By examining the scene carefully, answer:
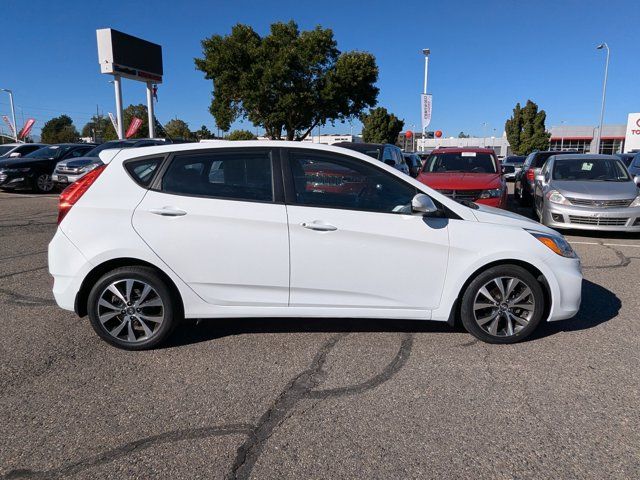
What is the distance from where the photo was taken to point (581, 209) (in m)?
8.74

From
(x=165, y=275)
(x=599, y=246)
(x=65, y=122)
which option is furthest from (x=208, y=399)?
(x=65, y=122)

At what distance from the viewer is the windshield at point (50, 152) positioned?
16.2 metres

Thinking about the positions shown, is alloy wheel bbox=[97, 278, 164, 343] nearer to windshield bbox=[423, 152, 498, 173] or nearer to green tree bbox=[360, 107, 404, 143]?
windshield bbox=[423, 152, 498, 173]

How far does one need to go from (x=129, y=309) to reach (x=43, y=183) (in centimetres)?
1432

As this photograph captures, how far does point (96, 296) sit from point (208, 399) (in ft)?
4.42

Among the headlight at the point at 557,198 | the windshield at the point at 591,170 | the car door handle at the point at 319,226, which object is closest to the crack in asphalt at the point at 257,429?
the car door handle at the point at 319,226

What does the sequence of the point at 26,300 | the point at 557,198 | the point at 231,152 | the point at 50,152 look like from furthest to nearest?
the point at 50,152, the point at 557,198, the point at 26,300, the point at 231,152

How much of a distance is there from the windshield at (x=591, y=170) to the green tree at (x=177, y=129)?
74860 mm

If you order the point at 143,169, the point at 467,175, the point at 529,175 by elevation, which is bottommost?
the point at 529,175

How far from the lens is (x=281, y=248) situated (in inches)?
148

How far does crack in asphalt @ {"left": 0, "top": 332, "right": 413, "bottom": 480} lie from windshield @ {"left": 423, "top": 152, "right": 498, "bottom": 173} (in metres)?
6.83

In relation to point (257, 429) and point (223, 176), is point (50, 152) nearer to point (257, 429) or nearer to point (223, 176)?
point (223, 176)

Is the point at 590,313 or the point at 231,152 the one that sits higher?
the point at 231,152

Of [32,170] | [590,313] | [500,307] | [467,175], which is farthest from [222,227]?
[32,170]
